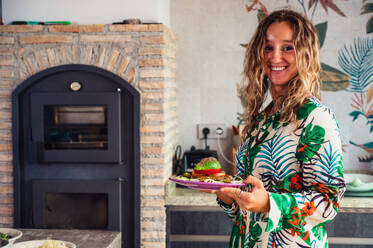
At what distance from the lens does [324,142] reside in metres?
1.08

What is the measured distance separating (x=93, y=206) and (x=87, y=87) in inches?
30.0

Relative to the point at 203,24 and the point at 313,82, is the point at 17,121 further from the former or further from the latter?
the point at 313,82

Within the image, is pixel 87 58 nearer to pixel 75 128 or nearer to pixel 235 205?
pixel 75 128

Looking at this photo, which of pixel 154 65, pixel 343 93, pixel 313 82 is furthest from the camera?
→ pixel 343 93

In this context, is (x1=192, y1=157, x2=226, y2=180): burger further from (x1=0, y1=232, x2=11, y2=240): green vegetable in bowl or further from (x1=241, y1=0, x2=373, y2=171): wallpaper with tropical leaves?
(x1=241, y1=0, x2=373, y2=171): wallpaper with tropical leaves

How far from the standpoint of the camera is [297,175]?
44.9 inches

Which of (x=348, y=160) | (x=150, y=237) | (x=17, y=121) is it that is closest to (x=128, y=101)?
(x=17, y=121)

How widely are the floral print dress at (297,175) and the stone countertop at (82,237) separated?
1.68 feet

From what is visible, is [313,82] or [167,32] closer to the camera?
[313,82]

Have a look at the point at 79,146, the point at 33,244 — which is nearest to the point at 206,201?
the point at 79,146

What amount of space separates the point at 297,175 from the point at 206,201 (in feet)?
4.54

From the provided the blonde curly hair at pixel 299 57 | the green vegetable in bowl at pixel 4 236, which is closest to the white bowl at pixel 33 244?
the green vegetable in bowl at pixel 4 236

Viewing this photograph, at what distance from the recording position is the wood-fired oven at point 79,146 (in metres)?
2.49

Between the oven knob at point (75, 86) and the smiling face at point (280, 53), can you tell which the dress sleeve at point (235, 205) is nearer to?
the smiling face at point (280, 53)
